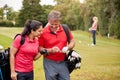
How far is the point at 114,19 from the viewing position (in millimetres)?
34781

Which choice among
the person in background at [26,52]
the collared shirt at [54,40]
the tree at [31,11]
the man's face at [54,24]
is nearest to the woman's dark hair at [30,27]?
the person in background at [26,52]

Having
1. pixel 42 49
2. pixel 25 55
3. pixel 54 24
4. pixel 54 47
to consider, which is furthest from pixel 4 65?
pixel 54 24

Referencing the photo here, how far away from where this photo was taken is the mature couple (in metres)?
6.61

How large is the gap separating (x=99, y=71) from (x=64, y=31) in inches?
229

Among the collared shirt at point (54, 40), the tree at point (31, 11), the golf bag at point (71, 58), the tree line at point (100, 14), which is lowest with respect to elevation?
the tree at point (31, 11)

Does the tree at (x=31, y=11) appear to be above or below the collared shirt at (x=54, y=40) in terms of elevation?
below

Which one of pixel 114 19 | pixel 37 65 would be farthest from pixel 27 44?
pixel 114 19

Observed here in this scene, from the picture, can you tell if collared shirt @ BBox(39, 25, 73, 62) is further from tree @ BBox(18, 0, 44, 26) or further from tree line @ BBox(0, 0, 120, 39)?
tree @ BBox(18, 0, 44, 26)

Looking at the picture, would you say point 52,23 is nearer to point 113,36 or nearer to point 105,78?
point 105,78

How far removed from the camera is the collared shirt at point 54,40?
702 cm

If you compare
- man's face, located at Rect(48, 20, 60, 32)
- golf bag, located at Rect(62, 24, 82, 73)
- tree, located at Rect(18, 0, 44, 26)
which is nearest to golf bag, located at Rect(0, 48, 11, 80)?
man's face, located at Rect(48, 20, 60, 32)

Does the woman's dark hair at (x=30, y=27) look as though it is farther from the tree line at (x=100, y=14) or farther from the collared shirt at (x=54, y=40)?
the tree line at (x=100, y=14)

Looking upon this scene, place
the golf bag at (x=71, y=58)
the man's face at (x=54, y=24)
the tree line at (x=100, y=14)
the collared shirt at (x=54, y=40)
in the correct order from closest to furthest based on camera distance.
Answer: the man's face at (x=54, y=24) < the collared shirt at (x=54, y=40) < the golf bag at (x=71, y=58) < the tree line at (x=100, y=14)

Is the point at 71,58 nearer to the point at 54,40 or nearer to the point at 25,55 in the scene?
the point at 54,40
